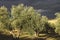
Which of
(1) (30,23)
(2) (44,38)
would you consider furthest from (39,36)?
(1) (30,23)

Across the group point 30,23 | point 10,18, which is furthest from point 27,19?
point 10,18

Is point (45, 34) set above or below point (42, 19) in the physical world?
below

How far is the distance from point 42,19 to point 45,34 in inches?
393

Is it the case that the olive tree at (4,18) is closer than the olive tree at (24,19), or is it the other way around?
the olive tree at (24,19)

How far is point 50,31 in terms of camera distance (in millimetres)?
127625

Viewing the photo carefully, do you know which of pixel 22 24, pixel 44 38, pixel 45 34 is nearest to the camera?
pixel 22 24

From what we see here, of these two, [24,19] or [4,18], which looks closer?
[24,19]

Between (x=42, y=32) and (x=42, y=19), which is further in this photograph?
(x=42, y=32)

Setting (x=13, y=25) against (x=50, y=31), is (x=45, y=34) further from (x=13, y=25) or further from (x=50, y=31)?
(x=13, y=25)

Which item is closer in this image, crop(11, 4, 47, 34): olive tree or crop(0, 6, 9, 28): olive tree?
crop(11, 4, 47, 34): olive tree

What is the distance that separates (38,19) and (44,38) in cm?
1024

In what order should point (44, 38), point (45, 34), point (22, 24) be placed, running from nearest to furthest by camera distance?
1. point (22, 24)
2. point (44, 38)
3. point (45, 34)

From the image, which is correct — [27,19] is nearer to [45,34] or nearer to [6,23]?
[6,23]

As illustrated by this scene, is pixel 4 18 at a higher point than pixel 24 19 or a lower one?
higher
